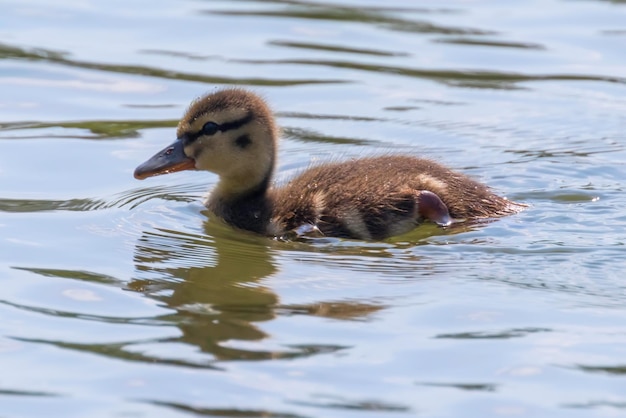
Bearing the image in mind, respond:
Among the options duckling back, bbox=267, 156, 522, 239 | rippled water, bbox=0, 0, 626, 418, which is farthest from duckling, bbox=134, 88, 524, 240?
rippled water, bbox=0, 0, 626, 418

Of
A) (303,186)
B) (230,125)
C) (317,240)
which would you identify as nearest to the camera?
(317,240)

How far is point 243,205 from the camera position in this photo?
7578mm

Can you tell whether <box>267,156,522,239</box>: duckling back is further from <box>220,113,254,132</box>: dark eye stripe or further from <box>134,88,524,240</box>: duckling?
<box>220,113,254,132</box>: dark eye stripe

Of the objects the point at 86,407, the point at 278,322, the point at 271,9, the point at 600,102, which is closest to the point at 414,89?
the point at 600,102

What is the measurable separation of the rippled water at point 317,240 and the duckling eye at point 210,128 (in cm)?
48

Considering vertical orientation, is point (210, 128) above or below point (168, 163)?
above

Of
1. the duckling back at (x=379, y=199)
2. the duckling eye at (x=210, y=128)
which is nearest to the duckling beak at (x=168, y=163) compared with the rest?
the duckling eye at (x=210, y=128)

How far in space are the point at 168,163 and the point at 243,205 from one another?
0.47 metres

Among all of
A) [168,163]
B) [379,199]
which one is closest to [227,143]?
[168,163]

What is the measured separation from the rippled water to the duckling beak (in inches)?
10.9

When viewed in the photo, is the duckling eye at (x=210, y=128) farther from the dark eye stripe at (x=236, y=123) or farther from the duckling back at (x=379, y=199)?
the duckling back at (x=379, y=199)

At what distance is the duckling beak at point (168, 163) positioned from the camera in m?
7.56

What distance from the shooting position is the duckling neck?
7.39 metres

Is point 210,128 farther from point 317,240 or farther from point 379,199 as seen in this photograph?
point 379,199
